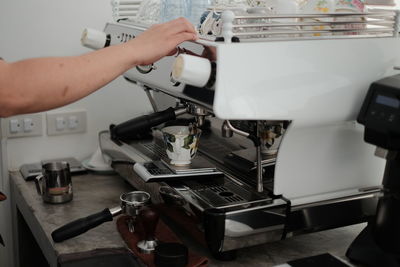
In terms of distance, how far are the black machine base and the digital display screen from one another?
264mm

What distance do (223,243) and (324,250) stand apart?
0.26 metres

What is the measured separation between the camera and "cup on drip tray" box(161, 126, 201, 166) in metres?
1.23

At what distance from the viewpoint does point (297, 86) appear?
96 cm

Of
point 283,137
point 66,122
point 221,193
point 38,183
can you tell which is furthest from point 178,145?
point 66,122

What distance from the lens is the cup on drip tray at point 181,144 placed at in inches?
48.4

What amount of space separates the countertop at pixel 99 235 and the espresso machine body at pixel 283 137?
8 centimetres

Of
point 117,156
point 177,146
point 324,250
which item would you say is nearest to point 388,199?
point 324,250

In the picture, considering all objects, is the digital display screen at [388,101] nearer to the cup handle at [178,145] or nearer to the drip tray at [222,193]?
the drip tray at [222,193]

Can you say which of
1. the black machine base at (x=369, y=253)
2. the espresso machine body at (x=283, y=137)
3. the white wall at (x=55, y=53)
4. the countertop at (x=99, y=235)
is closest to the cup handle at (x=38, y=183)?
the countertop at (x=99, y=235)

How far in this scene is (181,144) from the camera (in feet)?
4.04

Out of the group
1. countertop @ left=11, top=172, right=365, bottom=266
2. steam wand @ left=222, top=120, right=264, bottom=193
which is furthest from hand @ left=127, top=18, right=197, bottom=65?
countertop @ left=11, top=172, right=365, bottom=266

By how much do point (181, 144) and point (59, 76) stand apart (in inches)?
17.2

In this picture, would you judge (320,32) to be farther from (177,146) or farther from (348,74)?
(177,146)

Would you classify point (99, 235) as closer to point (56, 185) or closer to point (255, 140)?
point (56, 185)
